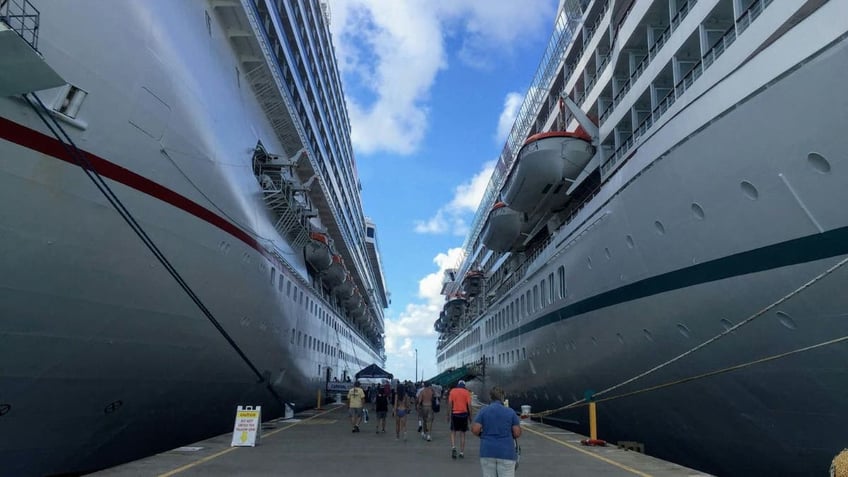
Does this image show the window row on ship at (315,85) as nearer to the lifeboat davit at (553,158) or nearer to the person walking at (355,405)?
the lifeboat davit at (553,158)

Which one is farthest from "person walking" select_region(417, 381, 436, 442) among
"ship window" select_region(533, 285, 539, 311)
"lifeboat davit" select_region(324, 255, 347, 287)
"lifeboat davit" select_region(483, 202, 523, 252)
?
→ "lifeboat davit" select_region(324, 255, 347, 287)

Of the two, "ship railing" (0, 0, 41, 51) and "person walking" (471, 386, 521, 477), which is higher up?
"ship railing" (0, 0, 41, 51)

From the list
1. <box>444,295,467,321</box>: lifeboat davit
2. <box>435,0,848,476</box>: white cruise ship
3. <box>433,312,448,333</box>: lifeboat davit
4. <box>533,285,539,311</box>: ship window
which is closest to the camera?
<box>435,0,848,476</box>: white cruise ship

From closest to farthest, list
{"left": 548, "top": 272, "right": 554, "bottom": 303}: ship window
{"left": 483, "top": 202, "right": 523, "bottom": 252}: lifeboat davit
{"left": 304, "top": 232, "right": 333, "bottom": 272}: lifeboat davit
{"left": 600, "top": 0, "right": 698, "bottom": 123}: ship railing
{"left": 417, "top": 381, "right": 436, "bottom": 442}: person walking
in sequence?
{"left": 600, "top": 0, "right": 698, "bottom": 123}: ship railing, {"left": 417, "top": 381, "right": 436, "bottom": 442}: person walking, {"left": 548, "top": 272, "right": 554, "bottom": 303}: ship window, {"left": 483, "top": 202, "right": 523, "bottom": 252}: lifeboat davit, {"left": 304, "top": 232, "right": 333, "bottom": 272}: lifeboat davit

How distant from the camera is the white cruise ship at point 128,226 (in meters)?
7.38

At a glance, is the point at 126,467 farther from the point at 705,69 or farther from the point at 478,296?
the point at 478,296

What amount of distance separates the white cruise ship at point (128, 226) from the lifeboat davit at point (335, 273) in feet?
44.1

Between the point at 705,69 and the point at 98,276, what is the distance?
34.1 ft

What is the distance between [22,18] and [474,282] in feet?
122

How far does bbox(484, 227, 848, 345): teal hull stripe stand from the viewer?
717 centimetres


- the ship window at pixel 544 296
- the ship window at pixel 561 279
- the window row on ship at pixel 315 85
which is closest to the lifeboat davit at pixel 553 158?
the ship window at pixel 561 279

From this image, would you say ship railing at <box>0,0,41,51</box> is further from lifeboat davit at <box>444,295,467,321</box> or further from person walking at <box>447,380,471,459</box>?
lifeboat davit at <box>444,295,467,321</box>

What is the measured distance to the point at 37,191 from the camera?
7387mm

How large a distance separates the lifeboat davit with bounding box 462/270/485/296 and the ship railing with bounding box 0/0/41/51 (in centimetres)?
3526
